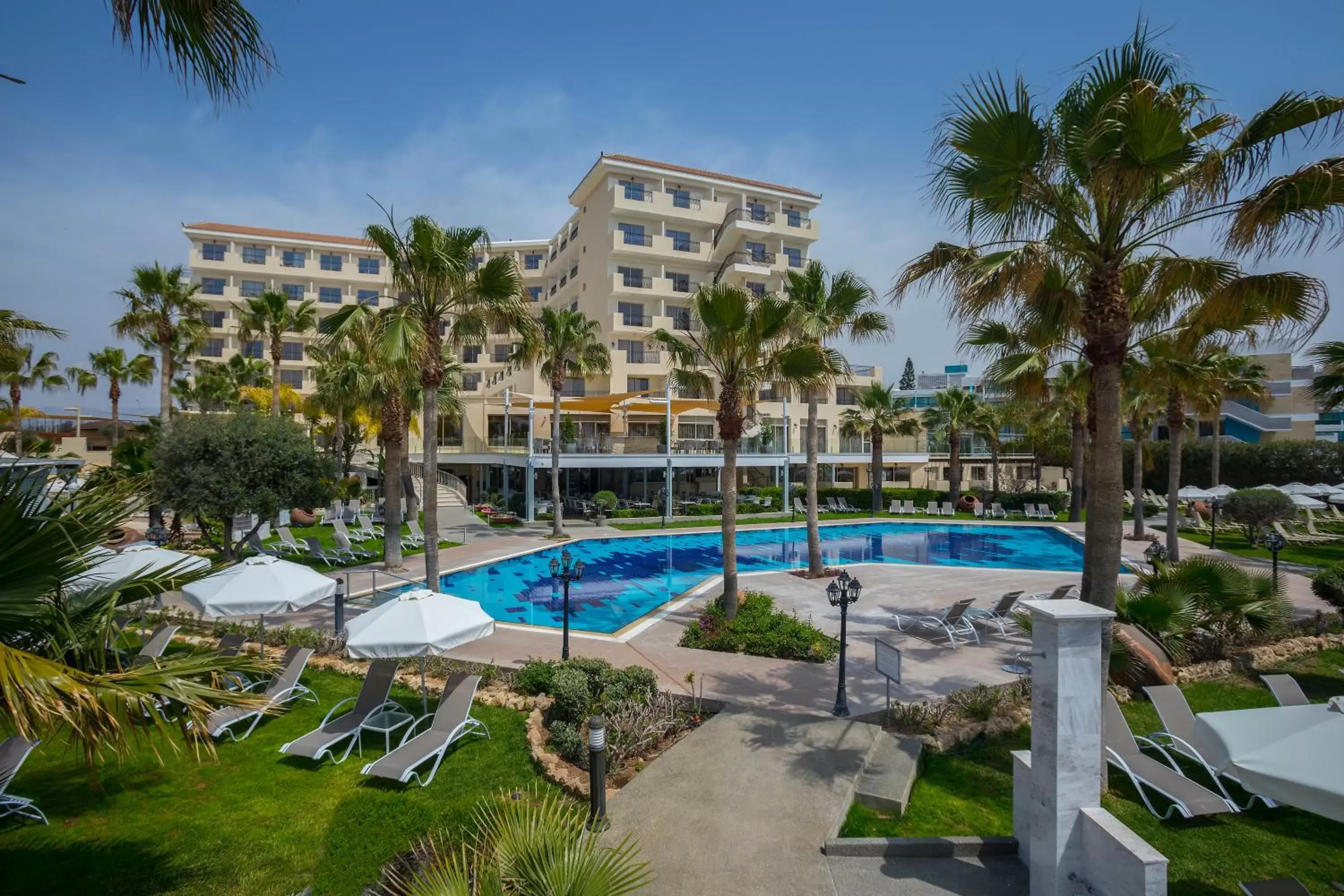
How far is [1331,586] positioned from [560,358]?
21.6 metres

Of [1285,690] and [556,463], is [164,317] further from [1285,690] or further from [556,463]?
[1285,690]

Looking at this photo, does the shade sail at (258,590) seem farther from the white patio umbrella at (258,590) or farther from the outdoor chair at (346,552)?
the outdoor chair at (346,552)

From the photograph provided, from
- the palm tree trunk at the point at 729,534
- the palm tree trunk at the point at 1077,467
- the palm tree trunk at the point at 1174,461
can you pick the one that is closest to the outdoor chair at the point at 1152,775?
the palm tree trunk at the point at 729,534

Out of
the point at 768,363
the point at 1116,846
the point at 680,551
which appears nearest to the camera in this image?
the point at 1116,846

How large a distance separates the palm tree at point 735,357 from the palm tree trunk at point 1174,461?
13.5m

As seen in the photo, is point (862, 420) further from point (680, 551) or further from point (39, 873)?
point (39, 873)

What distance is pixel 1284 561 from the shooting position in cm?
2012

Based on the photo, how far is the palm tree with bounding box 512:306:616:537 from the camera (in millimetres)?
24000

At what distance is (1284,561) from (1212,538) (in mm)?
2464

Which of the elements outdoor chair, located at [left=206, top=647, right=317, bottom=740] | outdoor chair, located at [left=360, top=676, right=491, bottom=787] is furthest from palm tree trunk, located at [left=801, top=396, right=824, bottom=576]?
outdoor chair, located at [left=206, top=647, right=317, bottom=740]

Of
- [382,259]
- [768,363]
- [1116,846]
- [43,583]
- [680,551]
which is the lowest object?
[680,551]

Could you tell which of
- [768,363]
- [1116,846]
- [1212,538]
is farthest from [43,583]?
[1212,538]

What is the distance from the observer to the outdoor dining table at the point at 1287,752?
165 inches

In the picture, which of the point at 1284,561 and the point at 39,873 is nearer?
the point at 39,873
